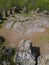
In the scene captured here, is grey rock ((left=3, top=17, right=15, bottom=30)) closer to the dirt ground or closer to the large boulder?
the dirt ground

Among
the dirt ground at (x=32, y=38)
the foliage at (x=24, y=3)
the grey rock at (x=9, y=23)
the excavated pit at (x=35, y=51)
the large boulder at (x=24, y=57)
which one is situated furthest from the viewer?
the foliage at (x=24, y=3)

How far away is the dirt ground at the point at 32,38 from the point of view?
104ft

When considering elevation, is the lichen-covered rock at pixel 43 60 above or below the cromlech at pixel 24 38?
above

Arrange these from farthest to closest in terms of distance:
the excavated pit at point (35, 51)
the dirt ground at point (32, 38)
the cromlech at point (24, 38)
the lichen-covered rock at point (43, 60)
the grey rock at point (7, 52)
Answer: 1. the dirt ground at point (32, 38)
2. the grey rock at point (7, 52)
3. the excavated pit at point (35, 51)
4. the cromlech at point (24, 38)
5. the lichen-covered rock at point (43, 60)

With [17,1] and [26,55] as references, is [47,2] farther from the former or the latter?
[26,55]

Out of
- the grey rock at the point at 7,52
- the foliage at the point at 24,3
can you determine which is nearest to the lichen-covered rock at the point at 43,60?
the grey rock at the point at 7,52

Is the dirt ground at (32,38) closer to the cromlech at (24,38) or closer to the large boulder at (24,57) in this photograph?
the cromlech at (24,38)

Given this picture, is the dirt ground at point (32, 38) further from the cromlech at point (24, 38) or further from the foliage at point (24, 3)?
the foliage at point (24, 3)

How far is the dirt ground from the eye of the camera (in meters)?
31.6

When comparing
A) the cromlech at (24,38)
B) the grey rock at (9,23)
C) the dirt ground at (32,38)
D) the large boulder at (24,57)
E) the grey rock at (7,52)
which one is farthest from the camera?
the grey rock at (9,23)

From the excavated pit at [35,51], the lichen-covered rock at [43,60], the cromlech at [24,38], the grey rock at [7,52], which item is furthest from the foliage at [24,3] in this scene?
the lichen-covered rock at [43,60]

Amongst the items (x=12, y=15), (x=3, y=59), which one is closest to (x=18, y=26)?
(x=12, y=15)

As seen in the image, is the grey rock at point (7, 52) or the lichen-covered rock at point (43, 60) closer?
the lichen-covered rock at point (43, 60)

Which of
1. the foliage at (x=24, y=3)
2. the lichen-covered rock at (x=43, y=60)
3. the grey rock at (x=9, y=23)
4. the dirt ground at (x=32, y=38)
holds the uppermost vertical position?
the lichen-covered rock at (x=43, y=60)
